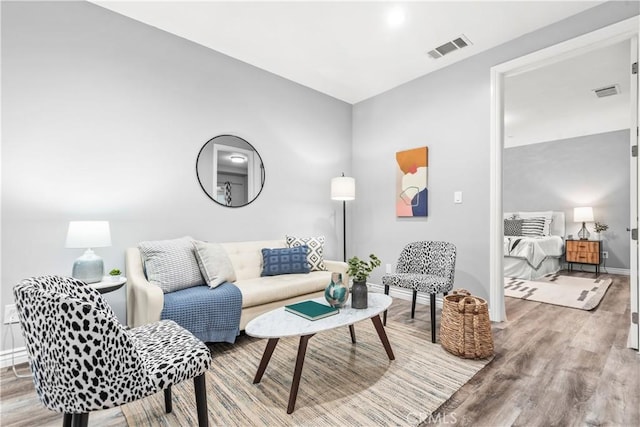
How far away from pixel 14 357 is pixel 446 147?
4090 millimetres

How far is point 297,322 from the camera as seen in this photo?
169 cm

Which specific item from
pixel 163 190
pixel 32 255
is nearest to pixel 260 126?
pixel 163 190

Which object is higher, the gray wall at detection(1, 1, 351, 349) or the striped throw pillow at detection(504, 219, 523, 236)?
the gray wall at detection(1, 1, 351, 349)

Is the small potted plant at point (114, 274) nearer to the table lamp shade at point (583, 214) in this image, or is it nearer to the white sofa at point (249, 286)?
the white sofa at point (249, 286)

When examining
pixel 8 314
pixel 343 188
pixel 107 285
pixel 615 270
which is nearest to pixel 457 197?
pixel 343 188

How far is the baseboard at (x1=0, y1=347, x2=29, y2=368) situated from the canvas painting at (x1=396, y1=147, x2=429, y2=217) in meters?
3.61

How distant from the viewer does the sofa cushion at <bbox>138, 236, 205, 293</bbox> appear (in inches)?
87.4

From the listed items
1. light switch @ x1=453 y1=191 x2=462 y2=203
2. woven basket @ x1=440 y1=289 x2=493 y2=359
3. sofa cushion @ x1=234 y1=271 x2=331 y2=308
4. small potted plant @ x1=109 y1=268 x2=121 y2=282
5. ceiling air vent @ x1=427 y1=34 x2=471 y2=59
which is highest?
ceiling air vent @ x1=427 y1=34 x2=471 y2=59

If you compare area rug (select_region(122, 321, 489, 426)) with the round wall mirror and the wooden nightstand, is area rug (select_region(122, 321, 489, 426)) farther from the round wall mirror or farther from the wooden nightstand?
the wooden nightstand

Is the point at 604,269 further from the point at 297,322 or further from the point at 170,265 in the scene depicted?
the point at 170,265

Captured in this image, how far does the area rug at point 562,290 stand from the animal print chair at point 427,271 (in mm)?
1701

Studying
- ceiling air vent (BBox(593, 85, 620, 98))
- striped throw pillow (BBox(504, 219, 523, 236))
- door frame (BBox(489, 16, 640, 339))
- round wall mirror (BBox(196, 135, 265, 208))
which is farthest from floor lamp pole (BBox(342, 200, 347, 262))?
striped throw pillow (BBox(504, 219, 523, 236))

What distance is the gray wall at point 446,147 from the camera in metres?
2.83

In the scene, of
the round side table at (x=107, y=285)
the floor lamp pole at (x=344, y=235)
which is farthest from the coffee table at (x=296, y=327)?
the floor lamp pole at (x=344, y=235)
